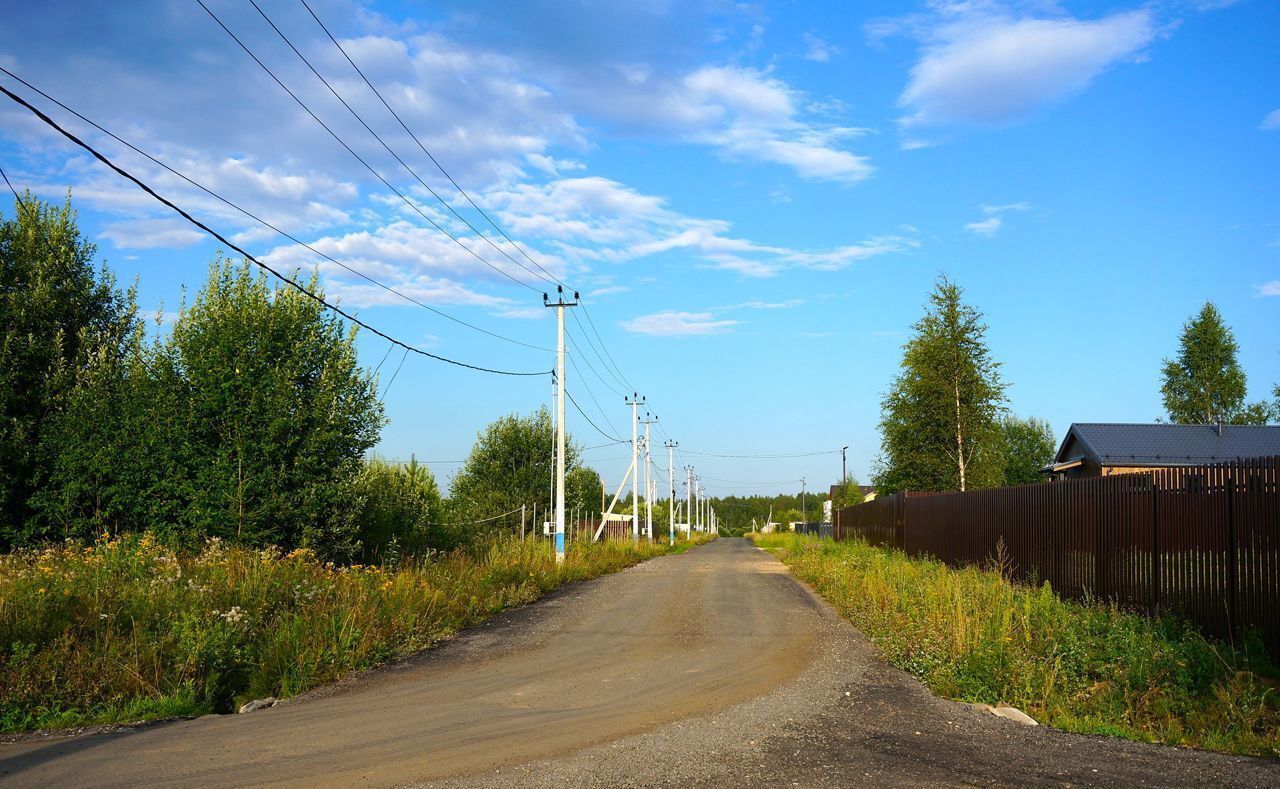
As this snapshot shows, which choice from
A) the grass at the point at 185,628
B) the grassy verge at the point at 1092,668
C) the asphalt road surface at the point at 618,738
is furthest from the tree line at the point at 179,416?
the grassy verge at the point at 1092,668

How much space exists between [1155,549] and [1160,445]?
1193 inches

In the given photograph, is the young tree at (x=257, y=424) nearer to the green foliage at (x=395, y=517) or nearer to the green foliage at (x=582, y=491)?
the green foliage at (x=395, y=517)

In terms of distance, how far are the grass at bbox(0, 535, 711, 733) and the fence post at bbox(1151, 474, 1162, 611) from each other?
9.17m

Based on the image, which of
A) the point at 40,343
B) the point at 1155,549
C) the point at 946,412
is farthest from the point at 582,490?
the point at 1155,549

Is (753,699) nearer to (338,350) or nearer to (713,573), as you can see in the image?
(338,350)

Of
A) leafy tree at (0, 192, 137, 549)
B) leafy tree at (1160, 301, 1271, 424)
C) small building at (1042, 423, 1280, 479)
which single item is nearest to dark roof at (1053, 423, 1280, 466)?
small building at (1042, 423, 1280, 479)

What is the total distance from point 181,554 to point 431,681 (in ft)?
25.9

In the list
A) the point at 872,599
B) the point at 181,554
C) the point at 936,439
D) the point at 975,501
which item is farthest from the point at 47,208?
the point at 936,439

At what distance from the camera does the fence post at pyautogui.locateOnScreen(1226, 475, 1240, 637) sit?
9.21 meters

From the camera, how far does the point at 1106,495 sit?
12312mm

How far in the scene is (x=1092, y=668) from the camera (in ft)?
29.6

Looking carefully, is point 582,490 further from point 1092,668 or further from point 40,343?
point 1092,668

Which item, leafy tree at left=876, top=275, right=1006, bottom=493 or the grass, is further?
leafy tree at left=876, top=275, right=1006, bottom=493

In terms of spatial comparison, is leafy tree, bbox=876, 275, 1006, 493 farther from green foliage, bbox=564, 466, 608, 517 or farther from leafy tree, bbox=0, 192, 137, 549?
leafy tree, bbox=0, 192, 137, 549
